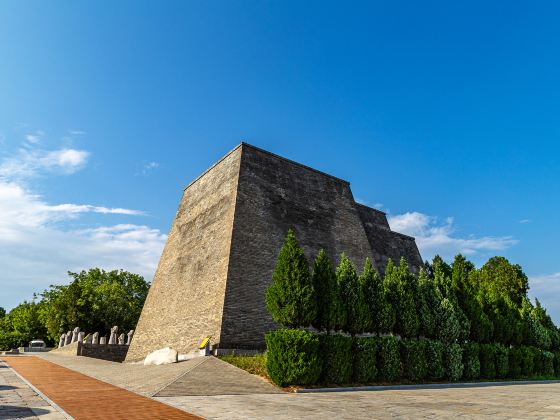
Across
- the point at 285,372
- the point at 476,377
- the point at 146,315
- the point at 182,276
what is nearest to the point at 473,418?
the point at 285,372

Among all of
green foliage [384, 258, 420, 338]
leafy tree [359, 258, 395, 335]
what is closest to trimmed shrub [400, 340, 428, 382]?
green foliage [384, 258, 420, 338]

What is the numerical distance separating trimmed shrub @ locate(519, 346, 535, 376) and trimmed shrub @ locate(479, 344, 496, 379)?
11.0ft

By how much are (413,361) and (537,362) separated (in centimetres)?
1219

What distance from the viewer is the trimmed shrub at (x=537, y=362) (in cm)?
2206

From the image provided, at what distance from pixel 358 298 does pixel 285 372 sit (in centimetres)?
444

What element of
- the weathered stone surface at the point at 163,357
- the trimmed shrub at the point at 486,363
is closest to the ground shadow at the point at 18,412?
the weathered stone surface at the point at 163,357

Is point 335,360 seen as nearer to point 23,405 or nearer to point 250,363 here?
point 250,363

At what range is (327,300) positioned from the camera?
1379 centimetres

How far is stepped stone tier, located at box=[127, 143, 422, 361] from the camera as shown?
17.5 metres

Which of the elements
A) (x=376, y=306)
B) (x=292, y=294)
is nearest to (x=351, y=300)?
(x=376, y=306)

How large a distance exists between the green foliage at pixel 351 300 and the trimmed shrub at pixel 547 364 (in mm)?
15084

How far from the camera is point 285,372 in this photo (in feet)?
38.7

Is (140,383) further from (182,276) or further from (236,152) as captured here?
(236,152)

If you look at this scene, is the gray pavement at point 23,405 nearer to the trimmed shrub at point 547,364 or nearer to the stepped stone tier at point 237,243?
the stepped stone tier at point 237,243
